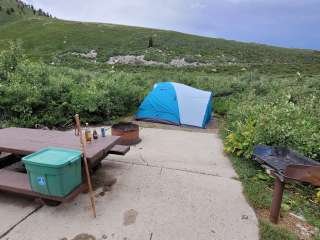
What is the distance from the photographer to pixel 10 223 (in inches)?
131

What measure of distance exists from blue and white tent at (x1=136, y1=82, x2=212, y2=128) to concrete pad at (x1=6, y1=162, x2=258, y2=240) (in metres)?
4.12

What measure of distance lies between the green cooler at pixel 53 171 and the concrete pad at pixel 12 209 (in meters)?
0.37

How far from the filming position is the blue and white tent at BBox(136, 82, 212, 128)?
336 inches

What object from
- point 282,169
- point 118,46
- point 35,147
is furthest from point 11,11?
point 282,169

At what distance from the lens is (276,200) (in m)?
3.40

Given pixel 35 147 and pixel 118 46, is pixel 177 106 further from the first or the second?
pixel 118 46

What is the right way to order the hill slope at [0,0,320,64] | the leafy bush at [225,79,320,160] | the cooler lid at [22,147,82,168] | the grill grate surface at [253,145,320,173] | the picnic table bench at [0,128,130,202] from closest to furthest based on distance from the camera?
1. the cooler lid at [22,147,82,168]
2. the picnic table bench at [0,128,130,202]
3. the grill grate surface at [253,145,320,173]
4. the leafy bush at [225,79,320,160]
5. the hill slope at [0,0,320,64]

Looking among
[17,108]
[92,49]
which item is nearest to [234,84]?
[17,108]

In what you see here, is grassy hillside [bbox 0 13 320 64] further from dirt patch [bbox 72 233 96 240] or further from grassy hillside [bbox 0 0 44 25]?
dirt patch [bbox 72 233 96 240]

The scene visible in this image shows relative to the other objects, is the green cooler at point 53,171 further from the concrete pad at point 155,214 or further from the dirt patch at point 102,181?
→ the dirt patch at point 102,181

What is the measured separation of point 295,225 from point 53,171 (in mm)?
3031

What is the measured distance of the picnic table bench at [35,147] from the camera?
141 inches

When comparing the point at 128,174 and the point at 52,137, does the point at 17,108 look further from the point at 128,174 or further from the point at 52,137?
the point at 128,174

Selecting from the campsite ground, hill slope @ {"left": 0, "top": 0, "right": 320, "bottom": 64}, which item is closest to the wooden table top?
the campsite ground
